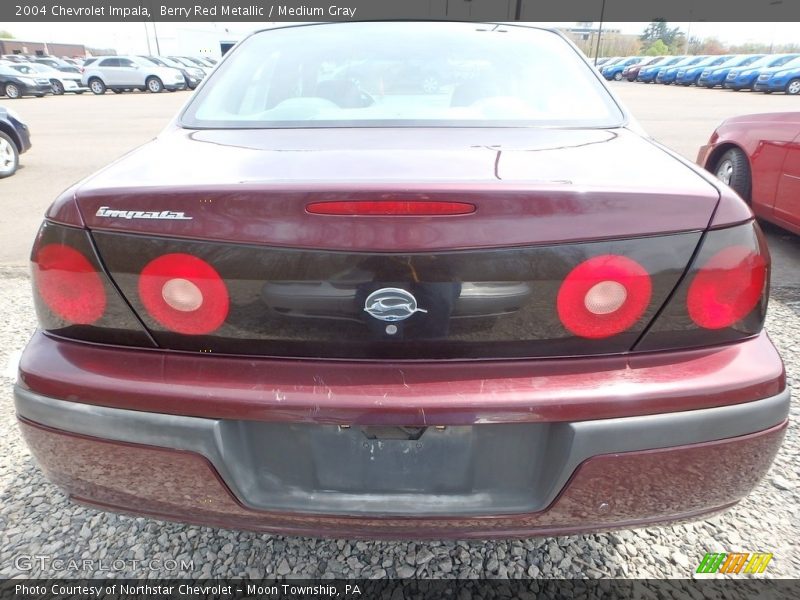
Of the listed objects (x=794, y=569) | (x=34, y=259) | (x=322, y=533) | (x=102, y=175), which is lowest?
(x=794, y=569)

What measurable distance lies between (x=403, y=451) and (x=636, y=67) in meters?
44.0

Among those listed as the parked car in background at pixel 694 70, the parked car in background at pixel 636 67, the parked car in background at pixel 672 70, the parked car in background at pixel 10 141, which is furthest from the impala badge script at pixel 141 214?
the parked car in background at pixel 636 67

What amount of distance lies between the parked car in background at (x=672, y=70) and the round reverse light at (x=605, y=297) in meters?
37.0

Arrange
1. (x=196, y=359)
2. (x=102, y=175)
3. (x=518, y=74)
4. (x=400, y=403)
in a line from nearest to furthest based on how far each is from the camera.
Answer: (x=400, y=403) → (x=196, y=359) → (x=102, y=175) → (x=518, y=74)

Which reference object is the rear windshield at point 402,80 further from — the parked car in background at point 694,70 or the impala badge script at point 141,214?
the parked car in background at point 694,70

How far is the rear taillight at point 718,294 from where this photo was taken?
4.02ft

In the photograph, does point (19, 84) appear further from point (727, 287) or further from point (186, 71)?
point (727, 287)

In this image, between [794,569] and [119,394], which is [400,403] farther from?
[794,569]

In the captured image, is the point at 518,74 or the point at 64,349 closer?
the point at 64,349

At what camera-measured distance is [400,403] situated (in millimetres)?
1167

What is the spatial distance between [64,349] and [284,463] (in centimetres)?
Result: 61

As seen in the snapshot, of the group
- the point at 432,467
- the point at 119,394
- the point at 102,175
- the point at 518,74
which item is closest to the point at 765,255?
the point at 432,467

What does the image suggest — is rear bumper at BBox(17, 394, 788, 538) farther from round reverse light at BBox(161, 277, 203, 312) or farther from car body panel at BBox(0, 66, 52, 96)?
car body panel at BBox(0, 66, 52, 96)

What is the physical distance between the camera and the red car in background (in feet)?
13.0
